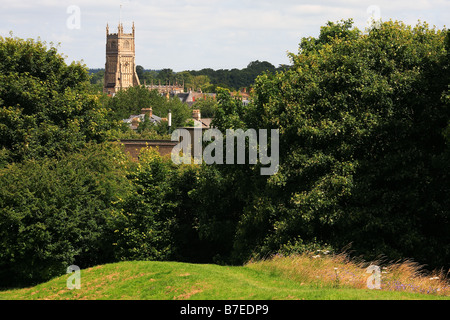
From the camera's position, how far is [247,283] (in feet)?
65.9

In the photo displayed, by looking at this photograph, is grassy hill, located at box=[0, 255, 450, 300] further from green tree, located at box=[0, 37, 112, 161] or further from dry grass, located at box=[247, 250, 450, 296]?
green tree, located at box=[0, 37, 112, 161]

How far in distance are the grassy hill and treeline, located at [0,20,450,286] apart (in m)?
3.75

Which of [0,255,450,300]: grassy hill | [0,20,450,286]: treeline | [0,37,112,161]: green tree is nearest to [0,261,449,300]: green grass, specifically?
[0,255,450,300]: grassy hill

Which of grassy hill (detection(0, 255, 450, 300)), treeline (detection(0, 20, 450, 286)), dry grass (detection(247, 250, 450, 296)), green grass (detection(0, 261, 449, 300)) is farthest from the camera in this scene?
treeline (detection(0, 20, 450, 286))

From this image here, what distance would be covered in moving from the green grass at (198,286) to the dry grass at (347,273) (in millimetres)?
220

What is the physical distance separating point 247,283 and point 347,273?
346cm

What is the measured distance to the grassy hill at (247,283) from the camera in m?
17.4

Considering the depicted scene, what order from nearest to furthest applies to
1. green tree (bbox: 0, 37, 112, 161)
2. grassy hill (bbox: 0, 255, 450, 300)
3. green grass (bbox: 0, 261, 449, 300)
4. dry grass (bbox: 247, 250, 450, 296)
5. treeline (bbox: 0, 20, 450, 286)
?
green grass (bbox: 0, 261, 449, 300), grassy hill (bbox: 0, 255, 450, 300), dry grass (bbox: 247, 250, 450, 296), treeline (bbox: 0, 20, 450, 286), green tree (bbox: 0, 37, 112, 161)

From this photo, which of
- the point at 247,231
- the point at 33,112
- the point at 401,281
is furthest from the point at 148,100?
the point at 401,281

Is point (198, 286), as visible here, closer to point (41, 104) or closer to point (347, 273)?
point (347, 273)

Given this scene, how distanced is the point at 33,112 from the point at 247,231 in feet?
57.2

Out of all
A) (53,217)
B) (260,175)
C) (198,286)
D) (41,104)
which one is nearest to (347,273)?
(198,286)

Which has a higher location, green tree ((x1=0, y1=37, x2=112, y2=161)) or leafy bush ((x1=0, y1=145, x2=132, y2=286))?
green tree ((x1=0, y1=37, x2=112, y2=161))

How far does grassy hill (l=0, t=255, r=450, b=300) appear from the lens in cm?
1739
